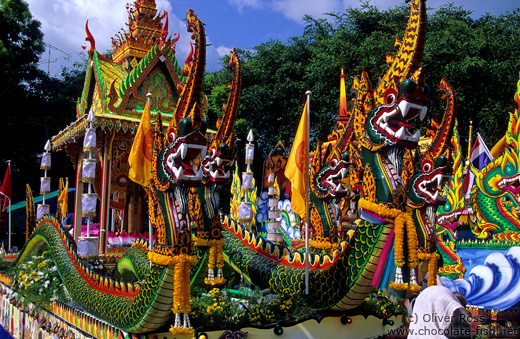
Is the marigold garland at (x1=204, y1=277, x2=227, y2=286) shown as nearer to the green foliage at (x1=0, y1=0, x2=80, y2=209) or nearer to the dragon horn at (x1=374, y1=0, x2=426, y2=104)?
the dragon horn at (x1=374, y1=0, x2=426, y2=104)

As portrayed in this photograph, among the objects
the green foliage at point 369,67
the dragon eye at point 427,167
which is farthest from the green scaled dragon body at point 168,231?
the green foliage at point 369,67

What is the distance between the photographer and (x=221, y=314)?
5094mm

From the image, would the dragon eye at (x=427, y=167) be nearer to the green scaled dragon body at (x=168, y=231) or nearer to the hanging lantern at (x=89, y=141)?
the green scaled dragon body at (x=168, y=231)

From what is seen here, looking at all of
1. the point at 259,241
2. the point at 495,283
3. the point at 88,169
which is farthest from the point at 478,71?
the point at 88,169

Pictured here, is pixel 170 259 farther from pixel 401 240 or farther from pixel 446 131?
pixel 446 131

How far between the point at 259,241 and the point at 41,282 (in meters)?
3.47

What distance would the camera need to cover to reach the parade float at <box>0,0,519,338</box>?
480 cm

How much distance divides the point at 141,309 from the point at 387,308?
316 centimetres

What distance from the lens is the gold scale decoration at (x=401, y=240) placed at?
4.67 m

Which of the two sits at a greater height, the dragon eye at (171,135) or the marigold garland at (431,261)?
the dragon eye at (171,135)

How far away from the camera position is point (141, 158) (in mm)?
6566

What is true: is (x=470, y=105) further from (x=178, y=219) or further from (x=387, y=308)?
(x=178, y=219)

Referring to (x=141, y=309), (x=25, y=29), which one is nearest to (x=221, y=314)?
(x=141, y=309)

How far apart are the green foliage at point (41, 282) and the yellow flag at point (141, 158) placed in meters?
2.32
